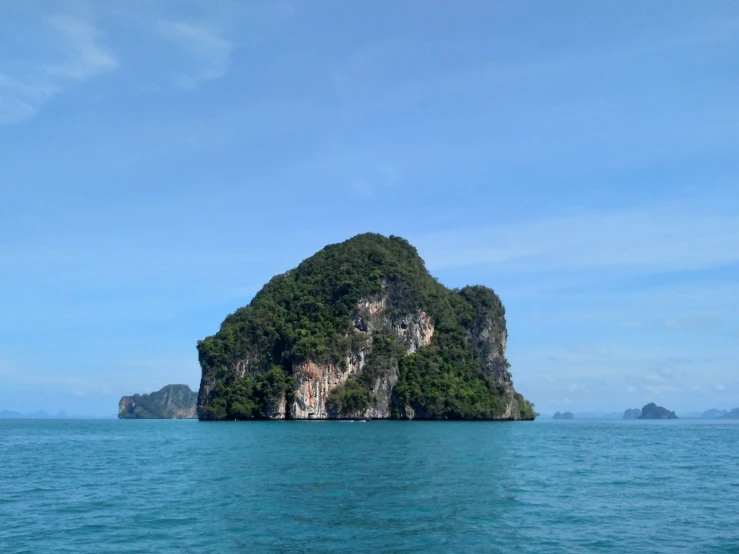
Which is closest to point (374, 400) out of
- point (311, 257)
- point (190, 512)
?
point (311, 257)

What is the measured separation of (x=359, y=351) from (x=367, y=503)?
8939 cm

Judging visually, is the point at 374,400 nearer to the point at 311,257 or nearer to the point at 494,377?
the point at 494,377

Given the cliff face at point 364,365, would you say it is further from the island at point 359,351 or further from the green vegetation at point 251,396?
the green vegetation at point 251,396

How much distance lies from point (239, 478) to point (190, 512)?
315 inches

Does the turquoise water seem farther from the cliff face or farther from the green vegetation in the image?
the cliff face

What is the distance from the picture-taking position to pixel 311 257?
137125 millimetres

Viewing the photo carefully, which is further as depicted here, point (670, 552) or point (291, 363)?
point (291, 363)

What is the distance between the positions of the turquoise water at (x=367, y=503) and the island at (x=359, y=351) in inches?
2520

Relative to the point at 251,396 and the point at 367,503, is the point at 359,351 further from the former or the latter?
the point at 367,503

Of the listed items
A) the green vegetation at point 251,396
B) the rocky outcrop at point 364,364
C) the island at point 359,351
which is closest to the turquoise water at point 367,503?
the green vegetation at point 251,396

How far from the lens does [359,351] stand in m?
113

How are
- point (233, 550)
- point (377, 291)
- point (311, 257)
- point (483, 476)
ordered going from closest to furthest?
point (233, 550), point (483, 476), point (377, 291), point (311, 257)

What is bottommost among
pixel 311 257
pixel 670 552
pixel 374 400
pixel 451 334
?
pixel 670 552

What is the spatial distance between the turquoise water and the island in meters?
64.0
